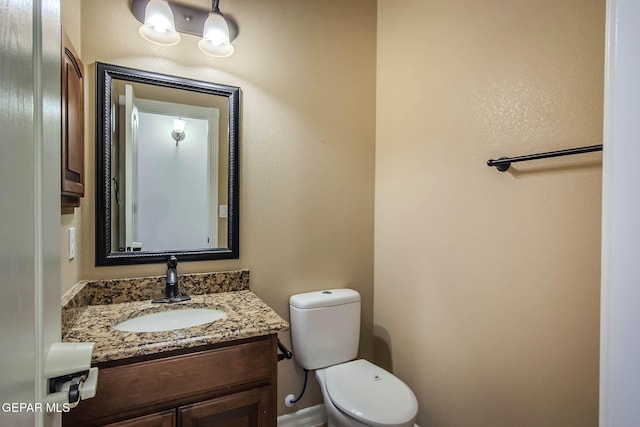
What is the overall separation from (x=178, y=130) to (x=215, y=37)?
0.48 metres

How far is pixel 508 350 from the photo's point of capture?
1285mm

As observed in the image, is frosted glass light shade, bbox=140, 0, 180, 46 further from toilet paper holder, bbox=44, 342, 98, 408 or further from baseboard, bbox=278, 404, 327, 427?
baseboard, bbox=278, 404, 327, 427

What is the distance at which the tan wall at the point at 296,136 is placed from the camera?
1590 mm

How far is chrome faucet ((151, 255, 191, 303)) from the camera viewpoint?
4.71 feet

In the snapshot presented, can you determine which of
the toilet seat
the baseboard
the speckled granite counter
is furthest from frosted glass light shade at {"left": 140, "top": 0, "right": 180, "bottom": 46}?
the baseboard

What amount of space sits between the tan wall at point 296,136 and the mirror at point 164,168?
2.4 inches

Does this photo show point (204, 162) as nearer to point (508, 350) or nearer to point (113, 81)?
point (113, 81)

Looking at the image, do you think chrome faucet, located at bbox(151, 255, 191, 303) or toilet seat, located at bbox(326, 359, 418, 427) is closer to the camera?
toilet seat, located at bbox(326, 359, 418, 427)

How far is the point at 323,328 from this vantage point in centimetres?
171

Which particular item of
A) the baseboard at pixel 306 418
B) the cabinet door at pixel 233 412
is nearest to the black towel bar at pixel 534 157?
the cabinet door at pixel 233 412

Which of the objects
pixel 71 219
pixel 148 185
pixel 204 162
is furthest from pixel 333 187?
pixel 71 219

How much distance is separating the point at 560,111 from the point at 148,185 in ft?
5.68

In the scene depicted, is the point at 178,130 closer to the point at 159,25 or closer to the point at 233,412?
the point at 159,25

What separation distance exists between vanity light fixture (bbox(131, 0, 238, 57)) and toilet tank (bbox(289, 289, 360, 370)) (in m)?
1.36
